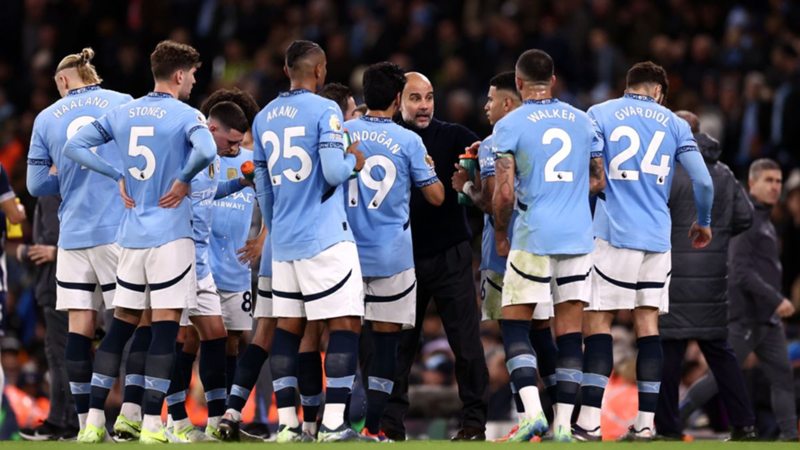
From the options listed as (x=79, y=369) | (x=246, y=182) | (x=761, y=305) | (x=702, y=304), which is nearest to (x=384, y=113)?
(x=246, y=182)

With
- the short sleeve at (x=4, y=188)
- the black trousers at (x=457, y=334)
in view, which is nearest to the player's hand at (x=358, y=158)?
the black trousers at (x=457, y=334)

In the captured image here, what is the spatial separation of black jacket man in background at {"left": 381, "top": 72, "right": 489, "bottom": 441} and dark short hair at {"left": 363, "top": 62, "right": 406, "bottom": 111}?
866mm

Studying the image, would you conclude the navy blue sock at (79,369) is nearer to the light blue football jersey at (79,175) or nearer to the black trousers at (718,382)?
the light blue football jersey at (79,175)

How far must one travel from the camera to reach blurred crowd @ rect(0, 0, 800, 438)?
18.6 m

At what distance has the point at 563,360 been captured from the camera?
30.8ft

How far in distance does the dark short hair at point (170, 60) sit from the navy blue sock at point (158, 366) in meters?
1.86

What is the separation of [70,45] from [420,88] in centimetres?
1253

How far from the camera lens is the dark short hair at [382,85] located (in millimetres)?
9742

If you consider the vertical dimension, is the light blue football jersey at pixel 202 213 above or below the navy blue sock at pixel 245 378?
above

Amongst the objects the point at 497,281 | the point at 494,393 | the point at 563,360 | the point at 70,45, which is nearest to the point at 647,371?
the point at 563,360

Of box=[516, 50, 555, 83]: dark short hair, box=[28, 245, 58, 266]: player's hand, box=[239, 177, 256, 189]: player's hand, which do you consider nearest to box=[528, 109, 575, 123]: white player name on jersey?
box=[516, 50, 555, 83]: dark short hair

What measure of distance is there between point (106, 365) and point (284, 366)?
51.2 inches

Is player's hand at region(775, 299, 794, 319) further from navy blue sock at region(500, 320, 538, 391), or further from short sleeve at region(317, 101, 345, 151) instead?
short sleeve at region(317, 101, 345, 151)

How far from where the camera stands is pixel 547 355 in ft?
33.7
